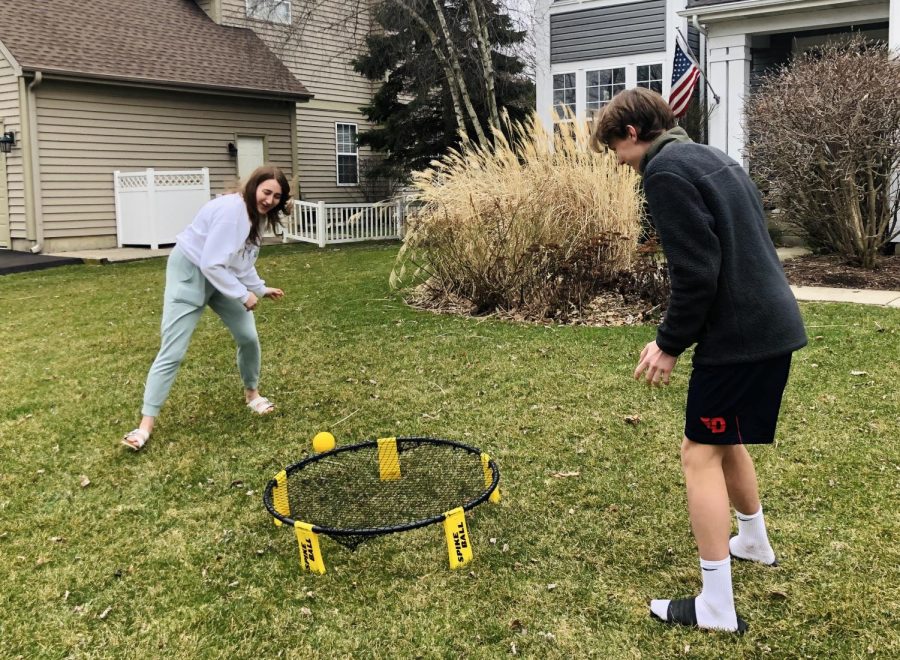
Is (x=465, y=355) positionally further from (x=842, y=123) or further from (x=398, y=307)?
(x=842, y=123)

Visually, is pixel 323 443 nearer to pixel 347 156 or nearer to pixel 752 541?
pixel 752 541

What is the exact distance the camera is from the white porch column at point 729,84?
13.4m

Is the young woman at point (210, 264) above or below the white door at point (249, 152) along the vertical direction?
below

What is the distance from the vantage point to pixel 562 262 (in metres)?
7.68

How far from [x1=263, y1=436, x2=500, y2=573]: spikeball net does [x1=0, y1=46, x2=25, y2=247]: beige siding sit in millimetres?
14091

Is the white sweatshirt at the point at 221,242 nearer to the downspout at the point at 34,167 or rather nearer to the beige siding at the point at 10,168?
the downspout at the point at 34,167

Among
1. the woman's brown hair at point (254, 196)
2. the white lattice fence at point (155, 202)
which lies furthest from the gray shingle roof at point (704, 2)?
the woman's brown hair at point (254, 196)

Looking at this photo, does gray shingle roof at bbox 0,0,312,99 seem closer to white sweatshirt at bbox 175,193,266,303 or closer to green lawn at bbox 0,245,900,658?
green lawn at bbox 0,245,900,658

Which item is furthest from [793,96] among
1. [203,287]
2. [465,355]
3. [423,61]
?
[423,61]

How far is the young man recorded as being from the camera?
241 centimetres

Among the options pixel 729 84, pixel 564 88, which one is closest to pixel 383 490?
pixel 729 84

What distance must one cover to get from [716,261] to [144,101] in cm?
1705

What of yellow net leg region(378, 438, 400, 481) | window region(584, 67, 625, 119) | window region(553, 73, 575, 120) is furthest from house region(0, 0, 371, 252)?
yellow net leg region(378, 438, 400, 481)

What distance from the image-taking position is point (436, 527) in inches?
139
